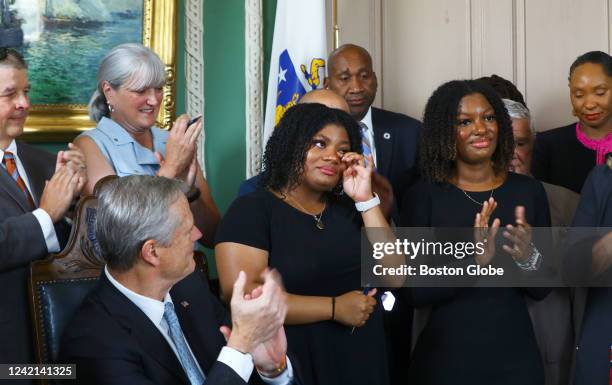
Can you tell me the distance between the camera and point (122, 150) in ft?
10.7

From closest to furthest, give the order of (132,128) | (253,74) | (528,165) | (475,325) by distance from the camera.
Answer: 1. (475,325)
2. (132,128)
3. (528,165)
4. (253,74)

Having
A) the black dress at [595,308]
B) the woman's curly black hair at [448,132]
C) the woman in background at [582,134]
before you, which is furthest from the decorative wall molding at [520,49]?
the black dress at [595,308]

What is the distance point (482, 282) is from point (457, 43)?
7.54 feet

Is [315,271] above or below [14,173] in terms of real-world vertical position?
below

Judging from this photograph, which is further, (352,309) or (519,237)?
(519,237)

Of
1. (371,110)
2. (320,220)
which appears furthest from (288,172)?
(371,110)

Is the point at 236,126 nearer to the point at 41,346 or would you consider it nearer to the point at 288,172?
the point at 288,172

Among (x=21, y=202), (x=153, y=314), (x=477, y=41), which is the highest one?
(x=477, y=41)

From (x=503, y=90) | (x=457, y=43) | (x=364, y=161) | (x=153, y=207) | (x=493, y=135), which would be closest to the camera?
(x=153, y=207)

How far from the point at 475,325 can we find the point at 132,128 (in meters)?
1.42

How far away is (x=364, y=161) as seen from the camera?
9.55 feet

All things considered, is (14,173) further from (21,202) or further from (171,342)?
Answer: (171,342)

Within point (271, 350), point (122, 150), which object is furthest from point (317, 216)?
point (122, 150)

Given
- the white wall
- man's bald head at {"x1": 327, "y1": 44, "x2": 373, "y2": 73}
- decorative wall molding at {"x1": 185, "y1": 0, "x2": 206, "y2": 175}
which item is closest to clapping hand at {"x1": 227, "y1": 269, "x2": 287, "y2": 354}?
man's bald head at {"x1": 327, "y1": 44, "x2": 373, "y2": 73}
